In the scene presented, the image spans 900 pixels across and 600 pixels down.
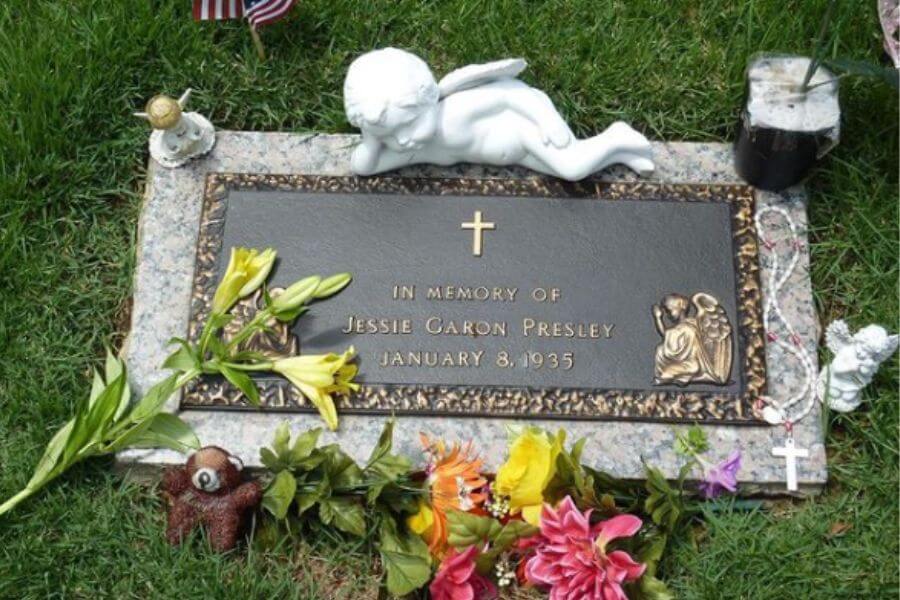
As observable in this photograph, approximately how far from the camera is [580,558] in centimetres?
272

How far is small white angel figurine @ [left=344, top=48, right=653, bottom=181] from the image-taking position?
296cm

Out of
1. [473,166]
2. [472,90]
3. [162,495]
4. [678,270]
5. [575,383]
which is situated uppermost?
[472,90]

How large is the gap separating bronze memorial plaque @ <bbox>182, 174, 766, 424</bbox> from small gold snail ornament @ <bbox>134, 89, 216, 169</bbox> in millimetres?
139

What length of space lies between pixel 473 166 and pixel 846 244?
1.16 meters

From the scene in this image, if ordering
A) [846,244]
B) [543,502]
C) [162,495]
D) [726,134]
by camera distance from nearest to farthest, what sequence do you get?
[543,502], [162,495], [846,244], [726,134]

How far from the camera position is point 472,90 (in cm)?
307

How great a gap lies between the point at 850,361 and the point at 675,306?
0.48 meters

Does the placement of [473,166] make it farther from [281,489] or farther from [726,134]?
[281,489]

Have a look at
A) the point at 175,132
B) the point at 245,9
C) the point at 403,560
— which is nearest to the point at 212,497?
the point at 403,560

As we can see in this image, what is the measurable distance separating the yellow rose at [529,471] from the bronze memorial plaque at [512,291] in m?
0.15

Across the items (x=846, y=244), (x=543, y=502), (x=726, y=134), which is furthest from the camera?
(x=726, y=134)

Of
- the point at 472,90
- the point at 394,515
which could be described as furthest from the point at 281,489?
the point at 472,90

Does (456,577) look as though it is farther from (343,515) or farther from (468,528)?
(343,515)

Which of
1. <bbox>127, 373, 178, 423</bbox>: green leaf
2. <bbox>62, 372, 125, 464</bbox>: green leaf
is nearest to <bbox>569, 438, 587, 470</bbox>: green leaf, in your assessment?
<bbox>127, 373, 178, 423</bbox>: green leaf
